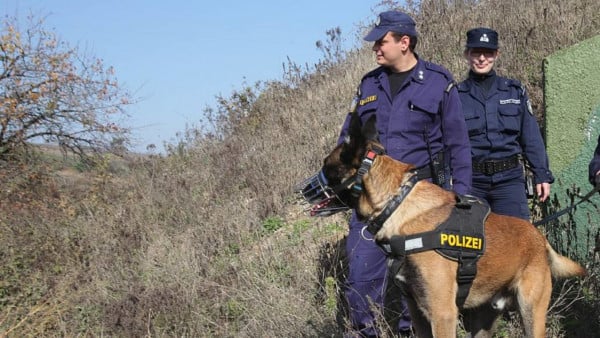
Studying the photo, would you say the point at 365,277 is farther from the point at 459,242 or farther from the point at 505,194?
the point at 505,194

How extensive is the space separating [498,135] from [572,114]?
3.51 ft

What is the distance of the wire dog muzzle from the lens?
3.13m

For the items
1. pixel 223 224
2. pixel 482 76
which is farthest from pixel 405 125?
pixel 223 224

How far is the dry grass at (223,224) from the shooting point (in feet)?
16.3

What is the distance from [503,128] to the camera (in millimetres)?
4129

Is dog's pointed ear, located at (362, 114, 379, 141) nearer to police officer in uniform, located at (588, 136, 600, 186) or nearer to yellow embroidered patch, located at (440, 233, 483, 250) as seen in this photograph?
yellow embroidered patch, located at (440, 233, 483, 250)

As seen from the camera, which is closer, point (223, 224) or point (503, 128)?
point (503, 128)

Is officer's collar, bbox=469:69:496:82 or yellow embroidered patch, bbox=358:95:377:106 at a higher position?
officer's collar, bbox=469:69:496:82

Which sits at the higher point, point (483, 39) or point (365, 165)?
point (483, 39)

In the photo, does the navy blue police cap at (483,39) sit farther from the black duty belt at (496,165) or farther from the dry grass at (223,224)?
the dry grass at (223,224)

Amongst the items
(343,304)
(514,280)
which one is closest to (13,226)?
(343,304)

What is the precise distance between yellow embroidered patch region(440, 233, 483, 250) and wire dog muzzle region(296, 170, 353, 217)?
1.76 feet

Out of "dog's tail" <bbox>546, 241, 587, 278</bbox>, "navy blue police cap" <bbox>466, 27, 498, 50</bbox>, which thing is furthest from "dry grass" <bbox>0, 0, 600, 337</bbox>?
"navy blue police cap" <bbox>466, 27, 498, 50</bbox>

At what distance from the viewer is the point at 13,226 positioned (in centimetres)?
724
